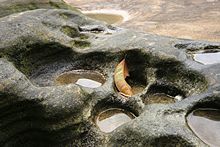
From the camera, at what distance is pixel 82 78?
6125mm

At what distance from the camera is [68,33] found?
7.19 m

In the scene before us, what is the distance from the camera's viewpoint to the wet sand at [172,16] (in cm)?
1372

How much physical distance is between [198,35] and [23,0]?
22.7 ft

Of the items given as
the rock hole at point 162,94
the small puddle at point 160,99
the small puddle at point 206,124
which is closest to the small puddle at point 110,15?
the rock hole at point 162,94

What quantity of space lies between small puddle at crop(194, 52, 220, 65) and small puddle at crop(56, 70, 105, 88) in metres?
1.73

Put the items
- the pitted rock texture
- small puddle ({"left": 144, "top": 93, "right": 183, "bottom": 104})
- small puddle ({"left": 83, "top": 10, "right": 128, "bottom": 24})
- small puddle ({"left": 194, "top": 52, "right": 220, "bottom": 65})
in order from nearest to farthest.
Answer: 1. the pitted rock texture
2. small puddle ({"left": 144, "top": 93, "right": 183, "bottom": 104})
3. small puddle ({"left": 194, "top": 52, "right": 220, "bottom": 65})
4. small puddle ({"left": 83, "top": 10, "right": 128, "bottom": 24})

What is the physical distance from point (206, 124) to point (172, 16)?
40.6 ft

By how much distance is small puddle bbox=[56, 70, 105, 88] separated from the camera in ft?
19.4

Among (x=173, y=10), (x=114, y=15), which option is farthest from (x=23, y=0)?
(x=173, y=10)

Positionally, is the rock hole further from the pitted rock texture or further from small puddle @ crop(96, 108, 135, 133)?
small puddle @ crop(96, 108, 135, 133)

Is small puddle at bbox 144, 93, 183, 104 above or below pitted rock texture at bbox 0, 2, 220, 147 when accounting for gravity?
below

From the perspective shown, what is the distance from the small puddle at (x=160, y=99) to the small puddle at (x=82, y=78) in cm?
93

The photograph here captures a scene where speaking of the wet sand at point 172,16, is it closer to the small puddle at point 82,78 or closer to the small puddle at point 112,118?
the small puddle at point 82,78

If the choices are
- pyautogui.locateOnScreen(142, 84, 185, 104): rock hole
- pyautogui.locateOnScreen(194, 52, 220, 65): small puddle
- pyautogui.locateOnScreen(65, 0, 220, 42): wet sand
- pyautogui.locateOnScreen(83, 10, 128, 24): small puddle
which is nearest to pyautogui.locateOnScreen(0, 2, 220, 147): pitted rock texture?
pyautogui.locateOnScreen(142, 84, 185, 104): rock hole
